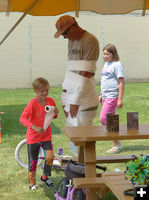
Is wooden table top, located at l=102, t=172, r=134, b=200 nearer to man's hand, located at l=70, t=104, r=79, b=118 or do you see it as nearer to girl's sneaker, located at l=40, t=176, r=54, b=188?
man's hand, located at l=70, t=104, r=79, b=118

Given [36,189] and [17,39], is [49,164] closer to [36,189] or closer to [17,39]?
[36,189]

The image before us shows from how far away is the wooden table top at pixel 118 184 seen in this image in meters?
3.04

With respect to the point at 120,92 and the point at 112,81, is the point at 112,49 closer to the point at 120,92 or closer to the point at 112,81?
the point at 112,81

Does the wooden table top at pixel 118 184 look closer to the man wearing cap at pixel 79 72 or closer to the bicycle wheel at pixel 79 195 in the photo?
the bicycle wheel at pixel 79 195

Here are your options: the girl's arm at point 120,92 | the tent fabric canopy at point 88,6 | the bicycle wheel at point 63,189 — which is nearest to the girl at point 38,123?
the bicycle wheel at point 63,189

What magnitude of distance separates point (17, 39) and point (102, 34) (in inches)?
175

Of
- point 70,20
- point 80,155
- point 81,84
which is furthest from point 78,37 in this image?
point 80,155

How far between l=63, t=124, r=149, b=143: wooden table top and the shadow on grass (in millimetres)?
4997

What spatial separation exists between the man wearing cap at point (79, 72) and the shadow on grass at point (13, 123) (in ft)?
15.2

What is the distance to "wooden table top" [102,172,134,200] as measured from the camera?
304cm

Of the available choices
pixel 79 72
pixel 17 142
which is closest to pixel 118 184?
pixel 79 72

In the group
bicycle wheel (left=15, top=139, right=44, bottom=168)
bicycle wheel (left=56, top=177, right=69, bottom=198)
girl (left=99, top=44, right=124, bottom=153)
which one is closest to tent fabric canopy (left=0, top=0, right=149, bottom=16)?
girl (left=99, top=44, right=124, bottom=153)

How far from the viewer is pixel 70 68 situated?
488 centimetres

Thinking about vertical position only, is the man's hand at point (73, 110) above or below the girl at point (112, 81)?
below
